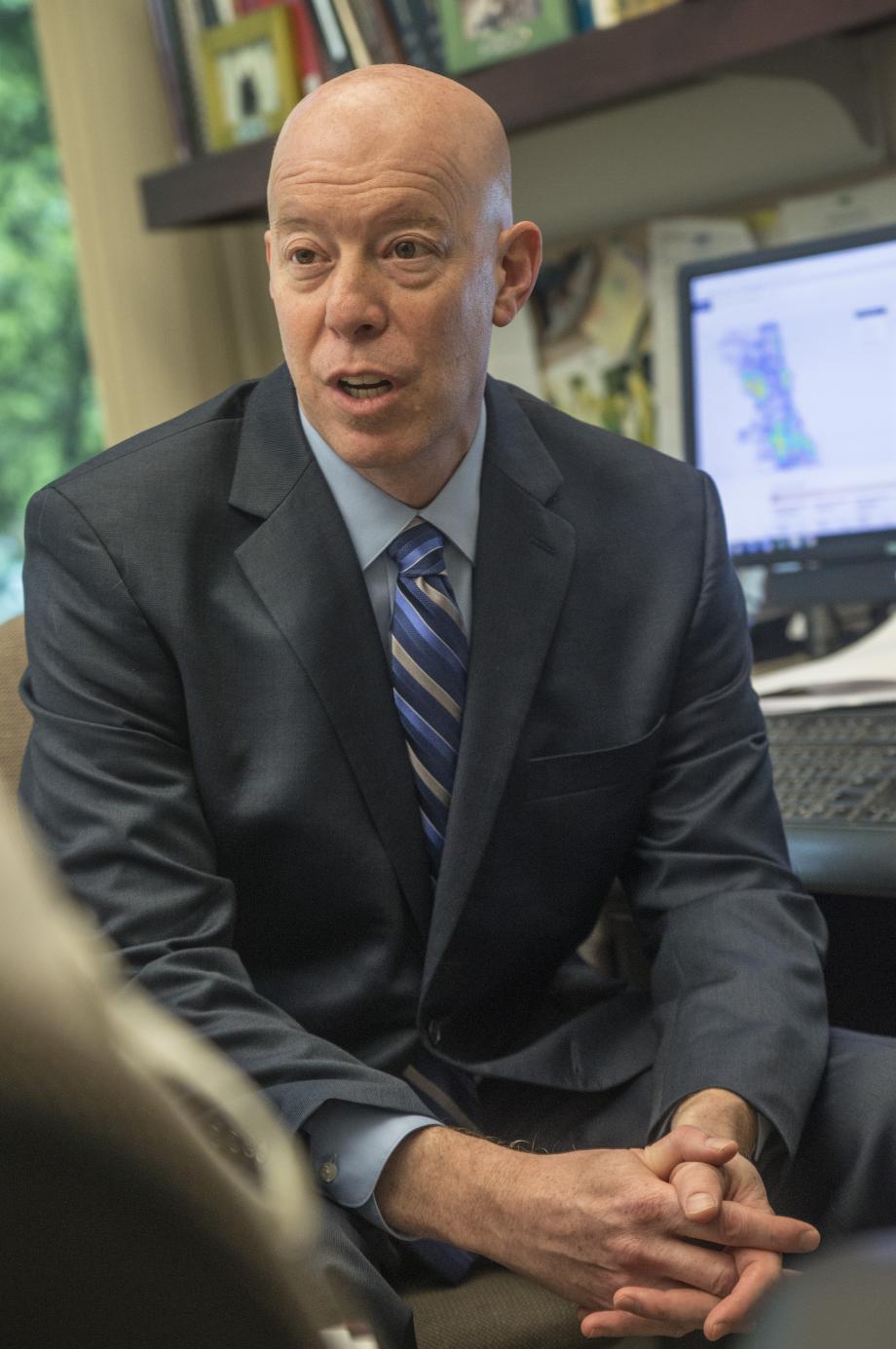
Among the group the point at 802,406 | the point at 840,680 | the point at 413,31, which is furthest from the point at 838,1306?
the point at 413,31

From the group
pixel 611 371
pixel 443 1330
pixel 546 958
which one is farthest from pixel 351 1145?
pixel 611 371

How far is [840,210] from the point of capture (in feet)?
5.65

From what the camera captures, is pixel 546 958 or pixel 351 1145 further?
pixel 546 958

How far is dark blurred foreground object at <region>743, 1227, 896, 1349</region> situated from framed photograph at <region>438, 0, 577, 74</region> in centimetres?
151

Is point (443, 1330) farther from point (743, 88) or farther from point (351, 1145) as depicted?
point (743, 88)

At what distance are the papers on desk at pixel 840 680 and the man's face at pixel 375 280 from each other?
465 millimetres

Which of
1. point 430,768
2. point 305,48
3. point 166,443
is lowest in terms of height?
point 430,768

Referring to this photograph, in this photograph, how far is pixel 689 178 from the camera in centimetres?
185

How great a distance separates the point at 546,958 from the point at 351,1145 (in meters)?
0.28

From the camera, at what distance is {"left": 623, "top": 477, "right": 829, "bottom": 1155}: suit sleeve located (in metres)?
1.04

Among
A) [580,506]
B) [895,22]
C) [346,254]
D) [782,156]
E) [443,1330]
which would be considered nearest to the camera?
[443,1330]

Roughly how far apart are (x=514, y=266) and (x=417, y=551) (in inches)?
10.5

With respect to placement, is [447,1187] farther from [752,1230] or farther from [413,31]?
[413,31]

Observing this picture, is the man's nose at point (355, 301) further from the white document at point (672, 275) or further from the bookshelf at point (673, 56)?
the white document at point (672, 275)
